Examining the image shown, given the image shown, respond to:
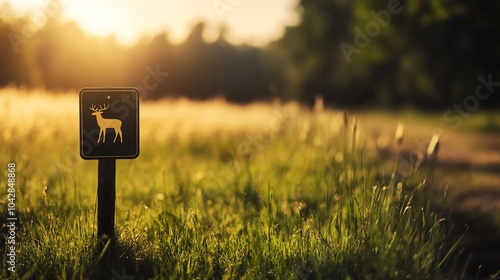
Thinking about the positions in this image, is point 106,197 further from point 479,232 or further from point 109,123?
point 479,232

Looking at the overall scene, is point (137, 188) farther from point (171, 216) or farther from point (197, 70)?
point (197, 70)

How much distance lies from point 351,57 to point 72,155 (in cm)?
2300

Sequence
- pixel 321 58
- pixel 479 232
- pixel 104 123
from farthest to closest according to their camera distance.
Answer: pixel 321 58
pixel 479 232
pixel 104 123

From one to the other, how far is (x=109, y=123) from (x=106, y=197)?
1.55 feet

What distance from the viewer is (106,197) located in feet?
12.1

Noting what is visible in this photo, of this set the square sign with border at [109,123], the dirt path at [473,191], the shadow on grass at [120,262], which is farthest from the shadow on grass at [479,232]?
the square sign with border at [109,123]

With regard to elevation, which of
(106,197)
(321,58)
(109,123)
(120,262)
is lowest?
(120,262)

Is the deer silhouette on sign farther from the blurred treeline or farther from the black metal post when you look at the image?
the blurred treeline

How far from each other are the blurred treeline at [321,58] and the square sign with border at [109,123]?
414 cm

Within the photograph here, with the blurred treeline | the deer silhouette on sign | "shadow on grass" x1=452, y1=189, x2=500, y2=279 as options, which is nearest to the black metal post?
the deer silhouette on sign

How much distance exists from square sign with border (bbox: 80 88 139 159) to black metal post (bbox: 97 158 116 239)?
0.12 m

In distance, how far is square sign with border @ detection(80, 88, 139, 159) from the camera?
351cm

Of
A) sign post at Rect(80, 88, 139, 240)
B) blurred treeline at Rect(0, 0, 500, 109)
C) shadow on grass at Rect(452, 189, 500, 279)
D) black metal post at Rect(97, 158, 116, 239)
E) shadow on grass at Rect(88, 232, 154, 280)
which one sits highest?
blurred treeline at Rect(0, 0, 500, 109)

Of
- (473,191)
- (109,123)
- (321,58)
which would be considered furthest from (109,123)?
(321,58)
